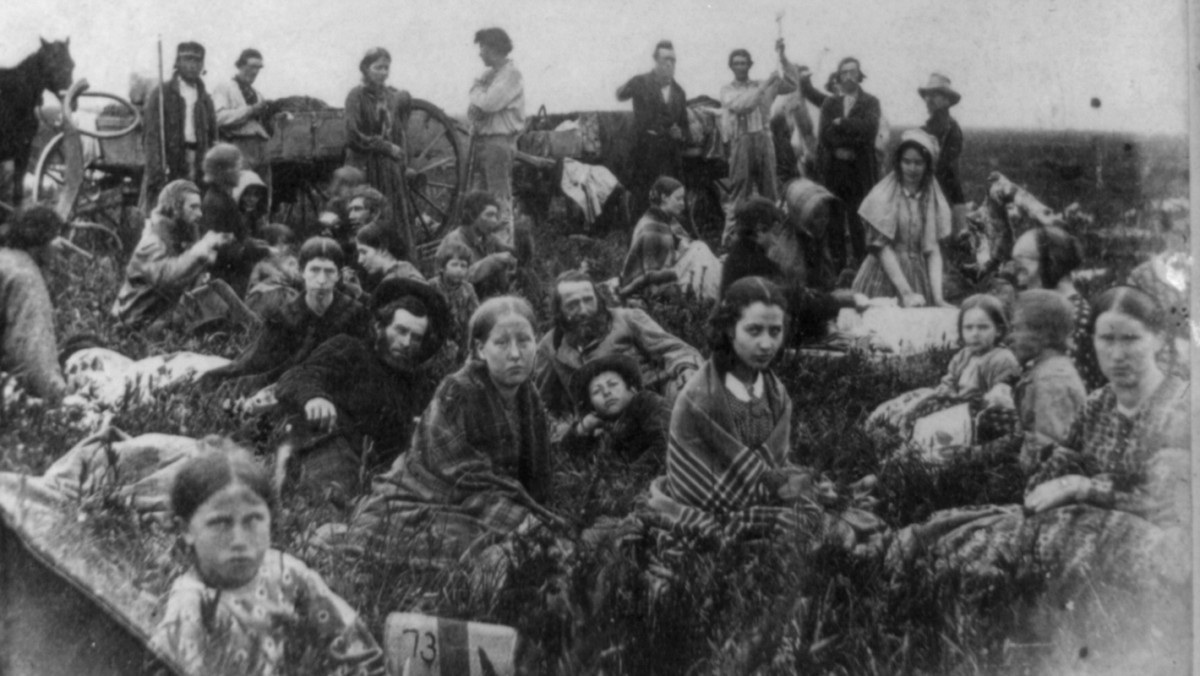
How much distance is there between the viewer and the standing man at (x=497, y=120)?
5250mm

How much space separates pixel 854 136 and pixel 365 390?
2142mm

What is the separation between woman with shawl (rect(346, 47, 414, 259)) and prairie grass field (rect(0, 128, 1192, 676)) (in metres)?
0.64

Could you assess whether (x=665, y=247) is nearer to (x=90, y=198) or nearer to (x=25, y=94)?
(x=90, y=198)

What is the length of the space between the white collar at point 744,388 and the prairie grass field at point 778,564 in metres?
0.11

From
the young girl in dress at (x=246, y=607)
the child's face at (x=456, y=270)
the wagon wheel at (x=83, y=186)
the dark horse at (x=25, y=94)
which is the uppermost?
the dark horse at (x=25, y=94)

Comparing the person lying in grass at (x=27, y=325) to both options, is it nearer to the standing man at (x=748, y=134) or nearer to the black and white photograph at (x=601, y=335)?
the black and white photograph at (x=601, y=335)

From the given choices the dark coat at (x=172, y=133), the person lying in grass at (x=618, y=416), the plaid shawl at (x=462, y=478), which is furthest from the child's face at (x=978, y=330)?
the dark coat at (x=172, y=133)

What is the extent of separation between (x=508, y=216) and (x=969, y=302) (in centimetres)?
184

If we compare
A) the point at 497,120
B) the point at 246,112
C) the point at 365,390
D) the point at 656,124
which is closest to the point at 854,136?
the point at 656,124

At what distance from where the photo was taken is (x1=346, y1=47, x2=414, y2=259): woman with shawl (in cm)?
525

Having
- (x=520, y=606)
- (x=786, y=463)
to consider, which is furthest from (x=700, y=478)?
(x=520, y=606)

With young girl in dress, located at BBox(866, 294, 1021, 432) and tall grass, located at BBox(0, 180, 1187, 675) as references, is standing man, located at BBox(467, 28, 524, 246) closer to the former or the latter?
tall grass, located at BBox(0, 180, 1187, 675)

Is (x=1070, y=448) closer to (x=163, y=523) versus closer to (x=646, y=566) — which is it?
(x=646, y=566)

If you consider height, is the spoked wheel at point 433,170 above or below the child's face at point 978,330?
above
